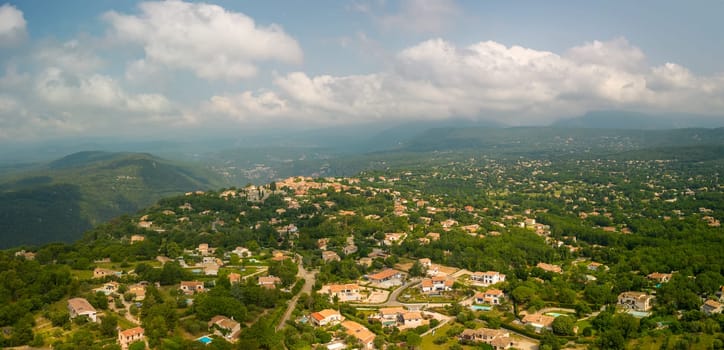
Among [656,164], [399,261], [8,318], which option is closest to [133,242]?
[8,318]

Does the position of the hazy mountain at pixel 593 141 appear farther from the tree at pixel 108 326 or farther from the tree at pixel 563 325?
the tree at pixel 108 326

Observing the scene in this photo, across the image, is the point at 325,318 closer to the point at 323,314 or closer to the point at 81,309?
the point at 323,314

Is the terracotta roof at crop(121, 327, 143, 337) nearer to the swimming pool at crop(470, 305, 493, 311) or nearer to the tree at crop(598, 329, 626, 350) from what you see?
the swimming pool at crop(470, 305, 493, 311)

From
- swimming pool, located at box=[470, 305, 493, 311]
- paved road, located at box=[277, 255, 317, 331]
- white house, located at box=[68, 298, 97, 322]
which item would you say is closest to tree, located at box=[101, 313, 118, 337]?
white house, located at box=[68, 298, 97, 322]

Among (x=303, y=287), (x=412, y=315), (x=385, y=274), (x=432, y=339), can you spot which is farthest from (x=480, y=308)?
(x=303, y=287)

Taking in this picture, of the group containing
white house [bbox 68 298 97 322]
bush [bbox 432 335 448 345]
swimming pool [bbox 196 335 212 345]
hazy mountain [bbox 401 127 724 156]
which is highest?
hazy mountain [bbox 401 127 724 156]

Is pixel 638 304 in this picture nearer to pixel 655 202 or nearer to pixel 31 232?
pixel 655 202
